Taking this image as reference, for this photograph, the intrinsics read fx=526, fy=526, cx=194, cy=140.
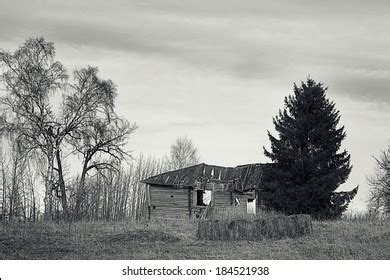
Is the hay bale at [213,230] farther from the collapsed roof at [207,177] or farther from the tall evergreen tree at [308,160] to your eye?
the collapsed roof at [207,177]

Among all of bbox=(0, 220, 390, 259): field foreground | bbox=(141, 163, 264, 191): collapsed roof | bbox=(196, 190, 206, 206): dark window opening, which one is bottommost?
bbox=(0, 220, 390, 259): field foreground

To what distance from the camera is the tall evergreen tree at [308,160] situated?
2791 centimetres

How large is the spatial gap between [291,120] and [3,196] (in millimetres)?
17192

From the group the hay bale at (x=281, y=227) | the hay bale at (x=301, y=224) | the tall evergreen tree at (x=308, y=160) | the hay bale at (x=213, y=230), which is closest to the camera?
the hay bale at (x=213, y=230)

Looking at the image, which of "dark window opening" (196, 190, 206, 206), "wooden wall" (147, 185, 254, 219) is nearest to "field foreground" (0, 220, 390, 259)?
"wooden wall" (147, 185, 254, 219)

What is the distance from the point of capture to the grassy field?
13.5m

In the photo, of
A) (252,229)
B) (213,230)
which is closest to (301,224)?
(252,229)

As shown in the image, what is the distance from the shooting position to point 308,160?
2816 cm

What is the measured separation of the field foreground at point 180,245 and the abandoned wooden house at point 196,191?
15.5 m

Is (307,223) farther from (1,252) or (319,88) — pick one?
(319,88)

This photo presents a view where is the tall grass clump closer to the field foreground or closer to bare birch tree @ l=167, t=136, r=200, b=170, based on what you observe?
the field foreground

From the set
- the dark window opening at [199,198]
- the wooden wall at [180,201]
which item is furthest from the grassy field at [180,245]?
the dark window opening at [199,198]
